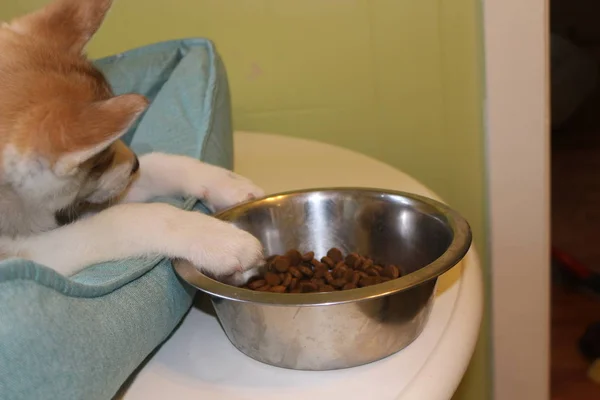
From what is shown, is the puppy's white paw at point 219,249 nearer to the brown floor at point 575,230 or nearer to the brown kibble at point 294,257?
the brown kibble at point 294,257

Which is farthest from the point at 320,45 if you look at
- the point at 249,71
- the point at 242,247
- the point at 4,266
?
the point at 4,266

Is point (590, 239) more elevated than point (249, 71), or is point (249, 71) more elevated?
point (249, 71)

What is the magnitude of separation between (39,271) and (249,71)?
940 millimetres

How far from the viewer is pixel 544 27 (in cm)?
119

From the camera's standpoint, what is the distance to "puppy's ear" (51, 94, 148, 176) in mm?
651

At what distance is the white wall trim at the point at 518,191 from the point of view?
120 cm

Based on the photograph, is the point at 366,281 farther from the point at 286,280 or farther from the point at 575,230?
the point at 575,230

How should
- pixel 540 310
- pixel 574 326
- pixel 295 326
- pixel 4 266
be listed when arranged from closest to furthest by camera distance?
1. pixel 4 266
2. pixel 295 326
3. pixel 540 310
4. pixel 574 326

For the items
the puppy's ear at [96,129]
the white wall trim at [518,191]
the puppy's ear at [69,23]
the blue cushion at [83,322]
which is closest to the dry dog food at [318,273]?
the blue cushion at [83,322]

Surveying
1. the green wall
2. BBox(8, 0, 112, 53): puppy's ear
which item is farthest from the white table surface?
the green wall

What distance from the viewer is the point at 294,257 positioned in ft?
2.72

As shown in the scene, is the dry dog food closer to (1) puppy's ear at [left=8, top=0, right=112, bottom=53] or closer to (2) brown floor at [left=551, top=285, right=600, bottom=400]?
(1) puppy's ear at [left=8, top=0, right=112, bottom=53]

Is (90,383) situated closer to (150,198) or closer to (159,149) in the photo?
(150,198)

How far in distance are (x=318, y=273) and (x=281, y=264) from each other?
0.16 feet
